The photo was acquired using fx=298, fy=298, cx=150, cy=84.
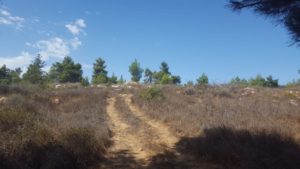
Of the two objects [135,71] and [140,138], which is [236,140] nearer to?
[140,138]

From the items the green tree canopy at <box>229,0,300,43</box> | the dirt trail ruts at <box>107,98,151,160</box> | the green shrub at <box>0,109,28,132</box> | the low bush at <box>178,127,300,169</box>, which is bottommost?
the dirt trail ruts at <box>107,98,151,160</box>

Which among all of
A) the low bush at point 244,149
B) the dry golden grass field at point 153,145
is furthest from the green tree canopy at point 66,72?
the low bush at point 244,149

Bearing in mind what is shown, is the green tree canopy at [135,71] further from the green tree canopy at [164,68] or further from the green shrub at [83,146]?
the green shrub at [83,146]

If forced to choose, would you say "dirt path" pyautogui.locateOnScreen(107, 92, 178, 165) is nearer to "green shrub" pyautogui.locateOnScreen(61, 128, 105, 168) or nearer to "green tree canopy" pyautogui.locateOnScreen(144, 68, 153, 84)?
"green shrub" pyautogui.locateOnScreen(61, 128, 105, 168)

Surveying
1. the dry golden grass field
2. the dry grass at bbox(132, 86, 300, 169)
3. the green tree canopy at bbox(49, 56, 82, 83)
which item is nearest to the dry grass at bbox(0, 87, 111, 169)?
the dry golden grass field

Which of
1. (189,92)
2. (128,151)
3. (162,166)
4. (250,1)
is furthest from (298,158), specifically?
(189,92)

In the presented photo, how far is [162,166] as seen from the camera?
→ 6957 mm

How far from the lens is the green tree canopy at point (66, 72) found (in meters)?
60.9

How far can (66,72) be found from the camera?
6091 centimetres

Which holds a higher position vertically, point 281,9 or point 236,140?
point 281,9

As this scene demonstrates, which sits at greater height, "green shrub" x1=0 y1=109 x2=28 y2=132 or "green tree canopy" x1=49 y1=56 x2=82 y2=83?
"green tree canopy" x1=49 y1=56 x2=82 y2=83

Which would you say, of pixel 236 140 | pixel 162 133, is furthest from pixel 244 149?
pixel 162 133

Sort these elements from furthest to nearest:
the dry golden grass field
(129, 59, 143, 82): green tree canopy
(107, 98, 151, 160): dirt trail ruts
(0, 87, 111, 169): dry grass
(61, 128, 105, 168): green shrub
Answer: (129, 59, 143, 82): green tree canopy < (107, 98, 151, 160): dirt trail ruts < (61, 128, 105, 168): green shrub < the dry golden grass field < (0, 87, 111, 169): dry grass

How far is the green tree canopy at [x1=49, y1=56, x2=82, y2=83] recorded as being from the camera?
60.9m
